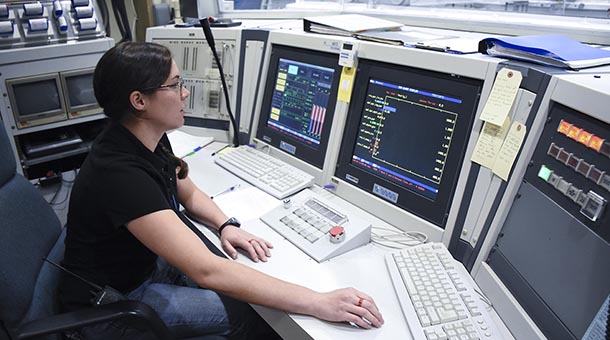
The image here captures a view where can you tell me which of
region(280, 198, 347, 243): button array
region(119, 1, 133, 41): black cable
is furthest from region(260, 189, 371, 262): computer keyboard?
region(119, 1, 133, 41): black cable

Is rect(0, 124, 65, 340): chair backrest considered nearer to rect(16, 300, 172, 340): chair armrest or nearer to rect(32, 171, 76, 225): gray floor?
rect(16, 300, 172, 340): chair armrest

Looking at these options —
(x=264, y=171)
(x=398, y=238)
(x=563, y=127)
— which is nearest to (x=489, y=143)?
(x=563, y=127)

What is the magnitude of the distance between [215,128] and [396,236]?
1.04 metres

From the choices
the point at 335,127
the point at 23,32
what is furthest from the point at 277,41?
the point at 23,32

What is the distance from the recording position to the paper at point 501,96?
92 centimetres

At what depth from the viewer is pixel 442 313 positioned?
0.85m

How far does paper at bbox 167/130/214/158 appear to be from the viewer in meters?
1.74

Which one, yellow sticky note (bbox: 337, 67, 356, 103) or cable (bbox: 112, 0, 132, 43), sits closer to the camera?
yellow sticky note (bbox: 337, 67, 356, 103)

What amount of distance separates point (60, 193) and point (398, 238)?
2.05m

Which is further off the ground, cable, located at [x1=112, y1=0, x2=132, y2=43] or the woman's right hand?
cable, located at [x1=112, y1=0, x2=132, y2=43]

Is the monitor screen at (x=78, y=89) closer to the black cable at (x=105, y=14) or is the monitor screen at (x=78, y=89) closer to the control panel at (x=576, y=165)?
the black cable at (x=105, y=14)

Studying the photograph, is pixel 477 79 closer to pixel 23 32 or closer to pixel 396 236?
pixel 396 236

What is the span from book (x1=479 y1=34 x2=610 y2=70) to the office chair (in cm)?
110

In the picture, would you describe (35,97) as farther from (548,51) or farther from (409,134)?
(548,51)
